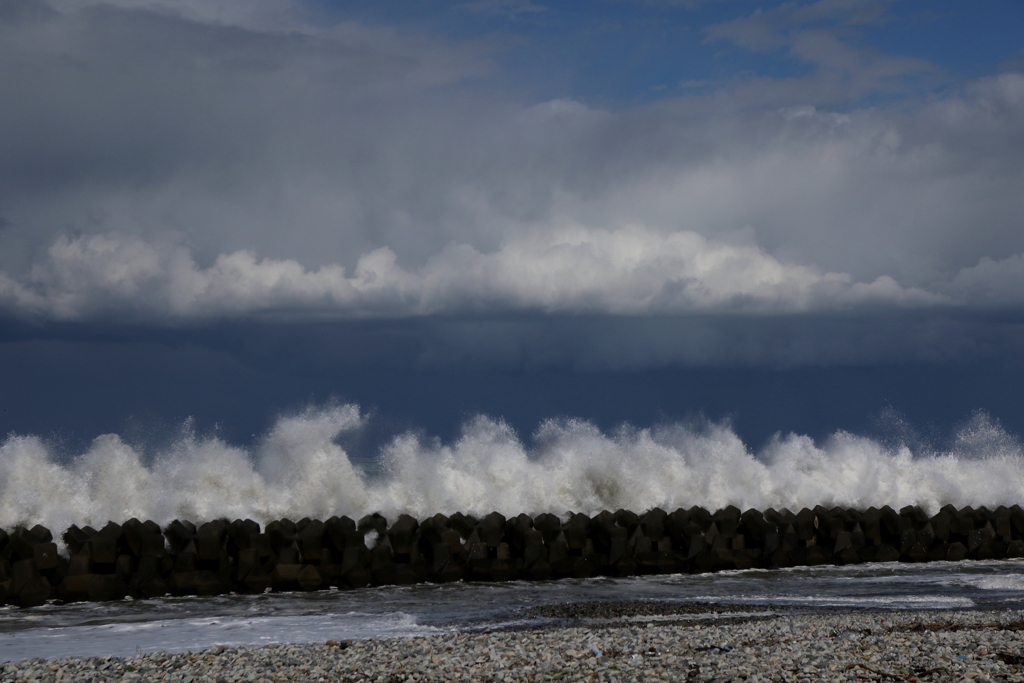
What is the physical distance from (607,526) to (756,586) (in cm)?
195

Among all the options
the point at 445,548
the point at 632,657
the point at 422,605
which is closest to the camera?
the point at 632,657

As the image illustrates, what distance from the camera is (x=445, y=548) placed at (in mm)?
11281

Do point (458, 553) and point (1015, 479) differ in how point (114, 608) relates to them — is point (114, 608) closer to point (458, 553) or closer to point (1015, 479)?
point (458, 553)

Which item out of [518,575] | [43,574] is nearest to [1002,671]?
[518,575]

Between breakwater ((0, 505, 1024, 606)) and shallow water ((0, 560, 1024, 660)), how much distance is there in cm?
20

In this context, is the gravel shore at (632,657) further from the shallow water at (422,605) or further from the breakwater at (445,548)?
the breakwater at (445,548)

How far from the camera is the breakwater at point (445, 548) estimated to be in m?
10.3

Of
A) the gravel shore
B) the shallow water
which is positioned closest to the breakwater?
the shallow water

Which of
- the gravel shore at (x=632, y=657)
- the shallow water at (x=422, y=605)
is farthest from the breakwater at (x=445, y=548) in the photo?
the gravel shore at (x=632, y=657)

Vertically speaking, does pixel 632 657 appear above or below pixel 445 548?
below

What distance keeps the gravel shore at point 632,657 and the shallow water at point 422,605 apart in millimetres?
1275

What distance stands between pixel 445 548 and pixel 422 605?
1339 mm

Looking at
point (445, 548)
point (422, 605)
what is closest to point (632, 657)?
point (422, 605)

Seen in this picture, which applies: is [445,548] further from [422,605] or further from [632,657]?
[632,657]
